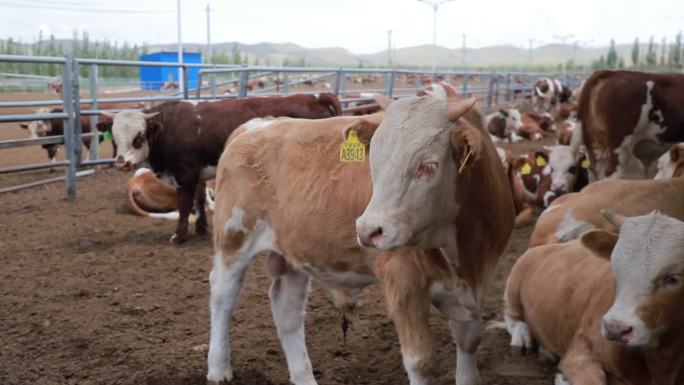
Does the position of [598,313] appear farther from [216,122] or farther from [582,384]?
[216,122]

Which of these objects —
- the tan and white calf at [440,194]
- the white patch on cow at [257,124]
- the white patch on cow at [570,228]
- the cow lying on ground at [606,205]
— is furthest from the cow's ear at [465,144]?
the white patch on cow at [570,228]

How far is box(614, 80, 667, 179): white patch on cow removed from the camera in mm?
8453

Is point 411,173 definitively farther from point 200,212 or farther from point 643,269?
point 200,212

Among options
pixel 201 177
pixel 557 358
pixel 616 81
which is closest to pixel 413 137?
pixel 557 358

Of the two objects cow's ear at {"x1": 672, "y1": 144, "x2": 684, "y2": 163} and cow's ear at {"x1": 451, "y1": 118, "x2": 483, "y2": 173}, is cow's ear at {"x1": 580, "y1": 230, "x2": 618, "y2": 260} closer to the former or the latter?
cow's ear at {"x1": 451, "y1": 118, "x2": 483, "y2": 173}

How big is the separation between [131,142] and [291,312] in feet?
13.7

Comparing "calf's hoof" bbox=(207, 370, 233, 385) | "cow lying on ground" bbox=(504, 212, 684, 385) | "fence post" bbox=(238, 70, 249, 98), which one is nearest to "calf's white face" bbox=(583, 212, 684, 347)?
"cow lying on ground" bbox=(504, 212, 684, 385)

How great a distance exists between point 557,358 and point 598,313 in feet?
2.66

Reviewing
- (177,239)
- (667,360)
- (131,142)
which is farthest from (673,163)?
(131,142)

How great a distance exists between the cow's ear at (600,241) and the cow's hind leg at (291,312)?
1.48m

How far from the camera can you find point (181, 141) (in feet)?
25.4

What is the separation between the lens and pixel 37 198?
30.6ft

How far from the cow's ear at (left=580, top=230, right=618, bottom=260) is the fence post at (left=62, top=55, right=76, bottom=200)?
23.5 ft

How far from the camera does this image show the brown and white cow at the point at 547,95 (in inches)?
1015
